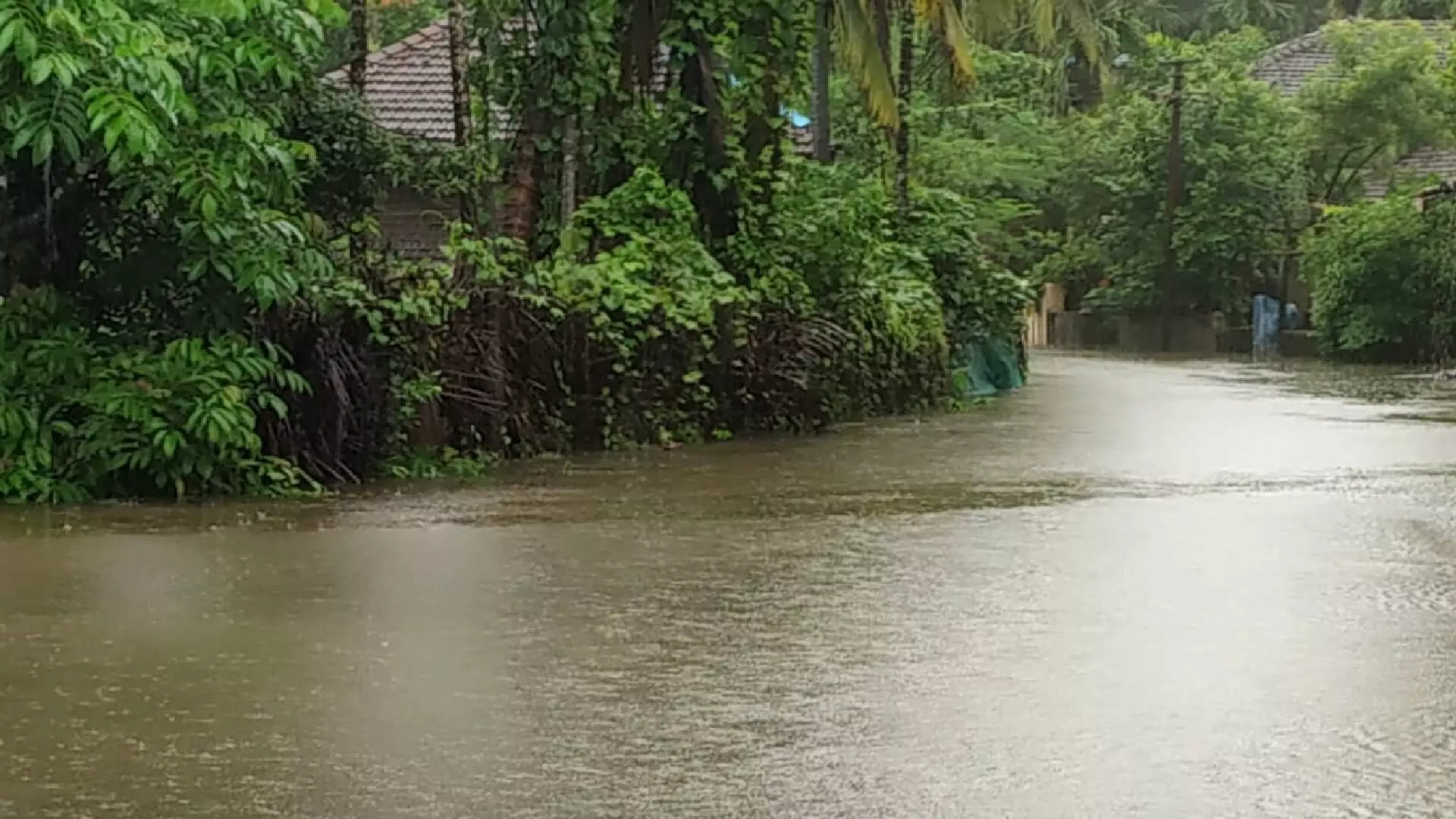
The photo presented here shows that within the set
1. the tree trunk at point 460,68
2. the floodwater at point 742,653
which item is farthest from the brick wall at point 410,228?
the floodwater at point 742,653

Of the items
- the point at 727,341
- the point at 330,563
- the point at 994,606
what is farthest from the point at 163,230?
the point at 994,606

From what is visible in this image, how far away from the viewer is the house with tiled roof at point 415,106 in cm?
2020

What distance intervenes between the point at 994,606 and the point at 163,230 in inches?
220

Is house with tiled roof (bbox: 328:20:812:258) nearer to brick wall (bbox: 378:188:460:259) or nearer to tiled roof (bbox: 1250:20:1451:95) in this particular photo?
brick wall (bbox: 378:188:460:259)

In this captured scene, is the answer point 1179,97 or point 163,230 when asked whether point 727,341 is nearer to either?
point 163,230

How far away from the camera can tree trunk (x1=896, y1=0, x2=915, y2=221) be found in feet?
68.6

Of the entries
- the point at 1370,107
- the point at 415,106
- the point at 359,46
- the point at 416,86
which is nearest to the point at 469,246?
the point at 359,46

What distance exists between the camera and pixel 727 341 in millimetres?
13648

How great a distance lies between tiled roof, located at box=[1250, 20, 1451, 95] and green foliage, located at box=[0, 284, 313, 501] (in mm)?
36781

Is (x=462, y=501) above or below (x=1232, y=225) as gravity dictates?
below

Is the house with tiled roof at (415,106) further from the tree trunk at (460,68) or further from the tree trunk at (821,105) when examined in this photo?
the tree trunk at (460,68)

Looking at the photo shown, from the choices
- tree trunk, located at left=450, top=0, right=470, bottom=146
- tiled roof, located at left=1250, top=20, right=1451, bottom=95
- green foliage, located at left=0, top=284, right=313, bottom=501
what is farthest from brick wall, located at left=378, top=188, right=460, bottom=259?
tiled roof, located at left=1250, top=20, right=1451, bottom=95

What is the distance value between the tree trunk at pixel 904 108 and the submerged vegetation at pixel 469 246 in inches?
2.9

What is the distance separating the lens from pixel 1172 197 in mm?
36938
